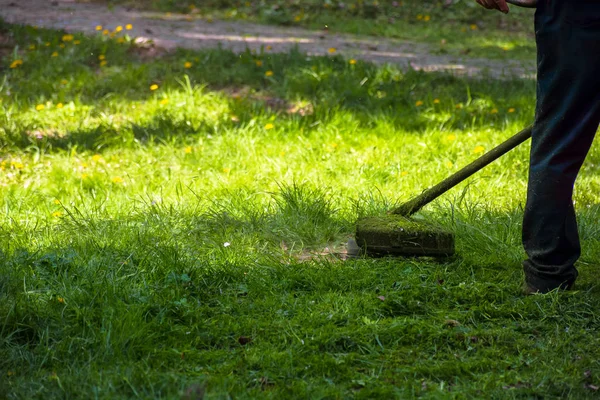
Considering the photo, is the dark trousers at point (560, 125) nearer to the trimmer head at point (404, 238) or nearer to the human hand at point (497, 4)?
the human hand at point (497, 4)

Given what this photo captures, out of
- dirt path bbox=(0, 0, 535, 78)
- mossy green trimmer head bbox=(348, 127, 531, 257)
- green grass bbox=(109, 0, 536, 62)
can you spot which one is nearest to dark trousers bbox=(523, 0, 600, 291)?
mossy green trimmer head bbox=(348, 127, 531, 257)

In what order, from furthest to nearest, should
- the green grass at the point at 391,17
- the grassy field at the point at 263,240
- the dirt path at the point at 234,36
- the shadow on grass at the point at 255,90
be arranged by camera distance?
the green grass at the point at 391,17 < the dirt path at the point at 234,36 < the shadow on grass at the point at 255,90 < the grassy field at the point at 263,240

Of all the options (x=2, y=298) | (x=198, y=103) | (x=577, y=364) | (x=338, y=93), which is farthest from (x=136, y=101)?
(x=577, y=364)

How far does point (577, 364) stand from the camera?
2.76 meters

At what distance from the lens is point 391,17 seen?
36.7ft

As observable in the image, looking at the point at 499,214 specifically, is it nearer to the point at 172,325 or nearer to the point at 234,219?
the point at 234,219

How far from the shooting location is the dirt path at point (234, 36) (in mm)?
8133

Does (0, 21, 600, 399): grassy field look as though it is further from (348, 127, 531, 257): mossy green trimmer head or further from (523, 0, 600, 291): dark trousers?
(523, 0, 600, 291): dark trousers

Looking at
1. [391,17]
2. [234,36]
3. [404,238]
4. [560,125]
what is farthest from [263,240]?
[391,17]

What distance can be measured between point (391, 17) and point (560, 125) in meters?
8.41

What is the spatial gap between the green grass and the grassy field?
2.94m

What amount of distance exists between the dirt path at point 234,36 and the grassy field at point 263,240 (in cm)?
98

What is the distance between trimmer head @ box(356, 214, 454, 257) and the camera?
3684 millimetres

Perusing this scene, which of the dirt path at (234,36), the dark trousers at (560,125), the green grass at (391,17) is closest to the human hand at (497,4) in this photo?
the dark trousers at (560,125)
